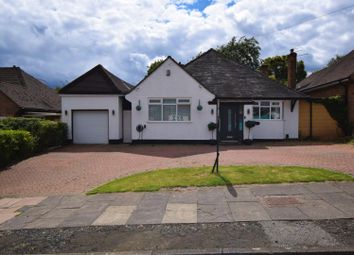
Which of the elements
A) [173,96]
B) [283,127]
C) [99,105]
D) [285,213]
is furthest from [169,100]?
[285,213]

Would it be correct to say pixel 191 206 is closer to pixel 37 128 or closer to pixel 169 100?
pixel 37 128

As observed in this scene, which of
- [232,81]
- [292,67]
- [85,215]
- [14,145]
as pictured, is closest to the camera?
[85,215]

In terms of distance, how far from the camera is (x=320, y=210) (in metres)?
6.73

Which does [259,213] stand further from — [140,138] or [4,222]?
[140,138]

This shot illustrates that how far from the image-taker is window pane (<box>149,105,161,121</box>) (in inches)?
823

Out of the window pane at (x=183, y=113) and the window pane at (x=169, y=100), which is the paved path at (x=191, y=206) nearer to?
the window pane at (x=183, y=113)

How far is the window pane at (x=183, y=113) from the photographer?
20.8 m

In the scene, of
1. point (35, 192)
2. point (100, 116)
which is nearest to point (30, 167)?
point (35, 192)

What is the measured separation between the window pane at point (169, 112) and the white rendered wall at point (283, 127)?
4971 mm

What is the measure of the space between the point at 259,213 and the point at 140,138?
48.4 ft

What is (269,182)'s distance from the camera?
9.10m

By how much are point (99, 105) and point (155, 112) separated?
11.8ft

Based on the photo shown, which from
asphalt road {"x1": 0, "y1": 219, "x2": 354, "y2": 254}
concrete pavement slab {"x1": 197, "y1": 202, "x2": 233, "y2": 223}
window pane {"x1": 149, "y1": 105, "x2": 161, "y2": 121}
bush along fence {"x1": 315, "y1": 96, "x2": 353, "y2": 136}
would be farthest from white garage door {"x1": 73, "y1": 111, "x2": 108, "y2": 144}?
asphalt road {"x1": 0, "y1": 219, "x2": 354, "y2": 254}

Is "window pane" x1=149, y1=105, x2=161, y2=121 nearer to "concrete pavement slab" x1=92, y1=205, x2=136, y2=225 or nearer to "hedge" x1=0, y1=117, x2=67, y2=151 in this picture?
"hedge" x1=0, y1=117, x2=67, y2=151
